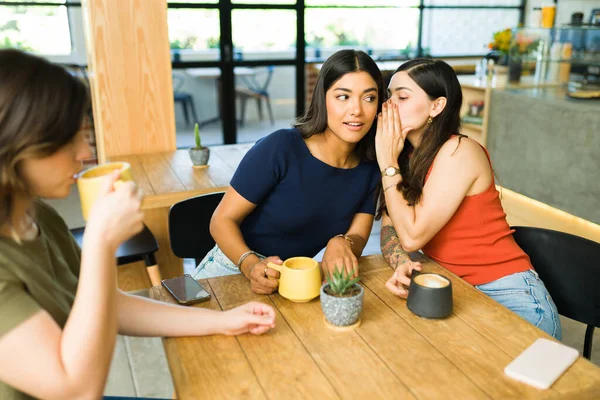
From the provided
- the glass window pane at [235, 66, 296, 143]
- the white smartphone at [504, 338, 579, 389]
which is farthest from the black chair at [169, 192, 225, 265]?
the glass window pane at [235, 66, 296, 143]

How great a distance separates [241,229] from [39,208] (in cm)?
76

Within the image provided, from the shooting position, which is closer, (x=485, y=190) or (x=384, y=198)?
(x=485, y=190)

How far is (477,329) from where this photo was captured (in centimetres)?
121

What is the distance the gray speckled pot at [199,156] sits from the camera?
258 centimetres

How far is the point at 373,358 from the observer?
43.3 inches

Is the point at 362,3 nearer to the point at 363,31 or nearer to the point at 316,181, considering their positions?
the point at 363,31

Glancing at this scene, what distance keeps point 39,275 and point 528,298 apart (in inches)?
47.8

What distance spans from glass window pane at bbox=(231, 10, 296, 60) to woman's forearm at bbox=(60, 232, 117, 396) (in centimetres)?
505

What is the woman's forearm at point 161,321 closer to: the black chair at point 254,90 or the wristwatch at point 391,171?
the wristwatch at point 391,171

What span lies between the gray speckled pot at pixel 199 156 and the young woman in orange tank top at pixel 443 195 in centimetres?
114

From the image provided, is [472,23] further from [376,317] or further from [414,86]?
[376,317]

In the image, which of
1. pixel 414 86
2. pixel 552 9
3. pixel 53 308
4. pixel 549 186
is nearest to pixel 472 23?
pixel 552 9

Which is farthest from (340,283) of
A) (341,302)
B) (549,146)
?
(549,146)

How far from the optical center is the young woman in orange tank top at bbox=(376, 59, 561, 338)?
5.13ft
